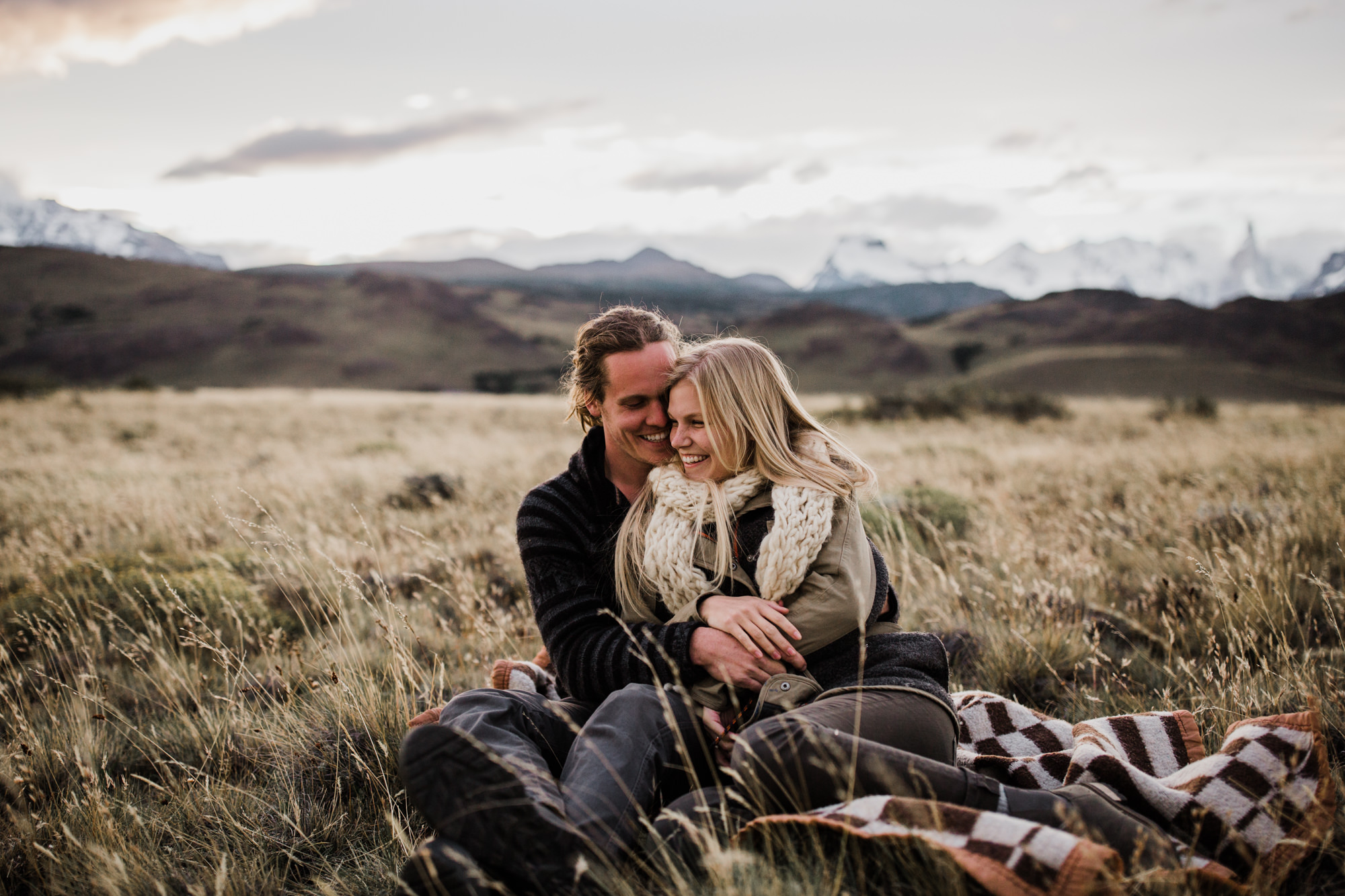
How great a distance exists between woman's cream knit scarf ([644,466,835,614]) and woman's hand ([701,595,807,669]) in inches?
4.7

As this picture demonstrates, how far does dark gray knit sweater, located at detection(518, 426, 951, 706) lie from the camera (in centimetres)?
238

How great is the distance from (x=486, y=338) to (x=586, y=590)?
66709 mm

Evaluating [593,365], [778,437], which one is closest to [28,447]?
[593,365]

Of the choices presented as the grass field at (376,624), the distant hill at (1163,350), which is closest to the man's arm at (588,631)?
the grass field at (376,624)

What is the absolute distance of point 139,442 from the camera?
13.3 meters

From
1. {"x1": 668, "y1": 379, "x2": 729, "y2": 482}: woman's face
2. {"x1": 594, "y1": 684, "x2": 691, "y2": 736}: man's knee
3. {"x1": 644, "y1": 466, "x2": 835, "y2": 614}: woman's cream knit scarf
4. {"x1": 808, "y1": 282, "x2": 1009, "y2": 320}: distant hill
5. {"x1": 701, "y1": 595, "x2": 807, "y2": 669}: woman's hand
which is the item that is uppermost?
{"x1": 808, "y1": 282, "x2": 1009, "y2": 320}: distant hill

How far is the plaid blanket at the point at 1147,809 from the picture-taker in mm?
1608

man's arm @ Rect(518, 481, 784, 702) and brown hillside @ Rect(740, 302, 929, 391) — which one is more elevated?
brown hillside @ Rect(740, 302, 929, 391)

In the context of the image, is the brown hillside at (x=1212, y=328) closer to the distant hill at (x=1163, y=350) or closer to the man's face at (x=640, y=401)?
the distant hill at (x=1163, y=350)

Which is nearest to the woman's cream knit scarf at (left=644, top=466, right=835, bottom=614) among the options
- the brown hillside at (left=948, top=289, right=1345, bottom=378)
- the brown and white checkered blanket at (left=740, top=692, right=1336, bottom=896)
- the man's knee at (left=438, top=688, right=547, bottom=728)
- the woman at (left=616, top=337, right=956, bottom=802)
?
the woman at (left=616, top=337, right=956, bottom=802)

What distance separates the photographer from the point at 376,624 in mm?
3883

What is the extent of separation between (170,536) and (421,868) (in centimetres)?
547

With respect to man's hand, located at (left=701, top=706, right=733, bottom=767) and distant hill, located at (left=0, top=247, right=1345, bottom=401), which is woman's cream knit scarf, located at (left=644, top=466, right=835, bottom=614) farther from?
distant hill, located at (left=0, top=247, right=1345, bottom=401)

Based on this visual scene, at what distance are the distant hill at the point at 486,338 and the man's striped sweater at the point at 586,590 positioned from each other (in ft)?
114
